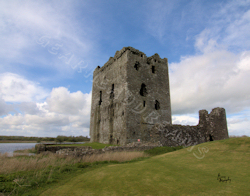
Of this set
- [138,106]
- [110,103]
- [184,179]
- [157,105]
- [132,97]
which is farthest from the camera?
[110,103]

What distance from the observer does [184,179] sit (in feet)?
11.6

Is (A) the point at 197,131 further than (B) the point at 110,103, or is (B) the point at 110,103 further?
(B) the point at 110,103

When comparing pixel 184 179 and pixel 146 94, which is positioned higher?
pixel 146 94

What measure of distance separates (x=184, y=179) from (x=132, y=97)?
53.0 ft

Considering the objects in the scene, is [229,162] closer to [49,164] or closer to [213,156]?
[213,156]

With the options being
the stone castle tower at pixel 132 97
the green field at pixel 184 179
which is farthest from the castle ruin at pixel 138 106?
the green field at pixel 184 179

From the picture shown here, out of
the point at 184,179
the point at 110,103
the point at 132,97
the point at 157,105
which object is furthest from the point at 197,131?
the point at 184,179

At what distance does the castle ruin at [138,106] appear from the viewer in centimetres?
1430

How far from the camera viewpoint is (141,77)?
69.3 ft

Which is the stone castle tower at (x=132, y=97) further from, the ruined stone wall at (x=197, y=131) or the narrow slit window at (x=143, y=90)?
the ruined stone wall at (x=197, y=131)

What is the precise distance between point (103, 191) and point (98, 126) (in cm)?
Answer: 2363

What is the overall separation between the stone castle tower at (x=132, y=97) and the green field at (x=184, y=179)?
13663 millimetres

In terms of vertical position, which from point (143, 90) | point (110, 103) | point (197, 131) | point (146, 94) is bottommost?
point (197, 131)

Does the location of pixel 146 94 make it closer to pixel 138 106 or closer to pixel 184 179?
pixel 138 106
